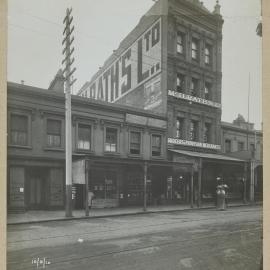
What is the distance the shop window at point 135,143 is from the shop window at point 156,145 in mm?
1110

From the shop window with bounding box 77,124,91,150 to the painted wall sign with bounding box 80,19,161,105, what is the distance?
7.14 meters

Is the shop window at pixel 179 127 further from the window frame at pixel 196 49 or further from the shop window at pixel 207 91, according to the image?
the window frame at pixel 196 49

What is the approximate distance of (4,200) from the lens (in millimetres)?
4633

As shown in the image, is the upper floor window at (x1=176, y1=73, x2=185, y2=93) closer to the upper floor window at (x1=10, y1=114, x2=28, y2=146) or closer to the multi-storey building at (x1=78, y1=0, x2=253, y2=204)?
the multi-storey building at (x1=78, y1=0, x2=253, y2=204)

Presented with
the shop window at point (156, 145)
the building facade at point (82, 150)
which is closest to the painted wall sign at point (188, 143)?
the building facade at point (82, 150)

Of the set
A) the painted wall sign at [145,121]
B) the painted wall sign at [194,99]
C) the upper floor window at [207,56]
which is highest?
the upper floor window at [207,56]

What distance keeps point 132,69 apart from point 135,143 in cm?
650

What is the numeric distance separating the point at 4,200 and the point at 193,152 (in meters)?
17.2

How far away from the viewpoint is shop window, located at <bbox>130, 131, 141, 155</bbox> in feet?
69.4

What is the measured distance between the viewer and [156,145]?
73.3 feet

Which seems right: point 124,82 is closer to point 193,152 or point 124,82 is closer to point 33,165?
point 193,152

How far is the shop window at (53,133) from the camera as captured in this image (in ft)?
55.2

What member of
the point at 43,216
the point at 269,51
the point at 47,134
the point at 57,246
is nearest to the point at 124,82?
the point at 47,134

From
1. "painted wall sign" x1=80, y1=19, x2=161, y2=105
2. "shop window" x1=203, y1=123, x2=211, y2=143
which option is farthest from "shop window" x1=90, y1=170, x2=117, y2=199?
"painted wall sign" x1=80, y1=19, x2=161, y2=105
